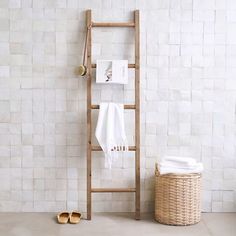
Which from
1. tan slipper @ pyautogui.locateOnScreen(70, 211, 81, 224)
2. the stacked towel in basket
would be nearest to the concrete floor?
tan slipper @ pyautogui.locateOnScreen(70, 211, 81, 224)

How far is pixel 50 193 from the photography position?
3.77 m

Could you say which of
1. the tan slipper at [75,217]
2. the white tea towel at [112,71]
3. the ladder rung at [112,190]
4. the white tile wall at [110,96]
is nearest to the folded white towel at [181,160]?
the white tile wall at [110,96]

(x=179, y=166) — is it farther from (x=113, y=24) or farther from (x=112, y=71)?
(x=113, y=24)

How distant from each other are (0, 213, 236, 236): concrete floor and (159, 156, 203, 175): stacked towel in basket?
43 centimetres

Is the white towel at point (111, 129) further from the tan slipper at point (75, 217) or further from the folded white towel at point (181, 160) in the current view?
the tan slipper at point (75, 217)

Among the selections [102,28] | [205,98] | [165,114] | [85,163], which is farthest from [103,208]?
[102,28]

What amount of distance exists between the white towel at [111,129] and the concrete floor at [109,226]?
47 centimetres

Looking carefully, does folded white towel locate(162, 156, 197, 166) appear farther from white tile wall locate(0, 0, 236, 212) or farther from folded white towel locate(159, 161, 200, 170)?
white tile wall locate(0, 0, 236, 212)

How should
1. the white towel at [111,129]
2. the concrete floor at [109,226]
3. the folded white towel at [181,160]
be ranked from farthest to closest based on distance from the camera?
1. the white towel at [111,129]
2. the folded white towel at [181,160]
3. the concrete floor at [109,226]

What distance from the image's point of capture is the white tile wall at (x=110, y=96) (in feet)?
12.0

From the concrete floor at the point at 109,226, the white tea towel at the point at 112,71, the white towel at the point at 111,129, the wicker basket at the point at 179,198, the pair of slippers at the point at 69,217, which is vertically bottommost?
the concrete floor at the point at 109,226

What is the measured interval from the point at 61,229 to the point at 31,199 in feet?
1.78

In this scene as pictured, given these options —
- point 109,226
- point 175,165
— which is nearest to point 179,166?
point 175,165

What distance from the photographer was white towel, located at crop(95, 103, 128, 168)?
3.53 m
